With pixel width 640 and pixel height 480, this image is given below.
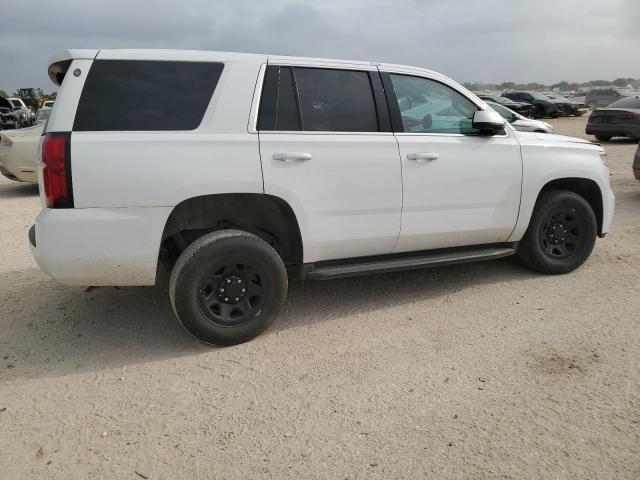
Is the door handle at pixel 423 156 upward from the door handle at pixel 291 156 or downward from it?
downward

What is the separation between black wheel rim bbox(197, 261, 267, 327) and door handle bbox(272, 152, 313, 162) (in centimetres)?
75

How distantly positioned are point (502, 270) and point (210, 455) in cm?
348

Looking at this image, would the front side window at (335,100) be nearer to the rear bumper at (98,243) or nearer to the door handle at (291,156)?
the door handle at (291,156)

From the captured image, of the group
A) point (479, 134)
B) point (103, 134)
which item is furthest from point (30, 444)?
point (479, 134)

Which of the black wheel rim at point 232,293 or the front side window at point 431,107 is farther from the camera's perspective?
the front side window at point 431,107

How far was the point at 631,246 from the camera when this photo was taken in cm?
576

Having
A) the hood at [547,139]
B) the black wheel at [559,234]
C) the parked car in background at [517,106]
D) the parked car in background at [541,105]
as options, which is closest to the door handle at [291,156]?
the hood at [547,139]

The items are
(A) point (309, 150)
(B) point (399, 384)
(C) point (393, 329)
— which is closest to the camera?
(B) point (399, 384)

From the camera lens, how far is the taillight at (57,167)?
308cm

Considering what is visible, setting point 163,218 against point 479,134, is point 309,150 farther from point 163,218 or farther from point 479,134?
point 479,134

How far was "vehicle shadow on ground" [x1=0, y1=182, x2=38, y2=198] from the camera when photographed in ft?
31.9

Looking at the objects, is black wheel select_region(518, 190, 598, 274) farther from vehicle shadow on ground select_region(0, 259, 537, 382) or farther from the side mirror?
the side mirror

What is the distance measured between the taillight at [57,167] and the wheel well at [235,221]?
641mm

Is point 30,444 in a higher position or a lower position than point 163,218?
lower
